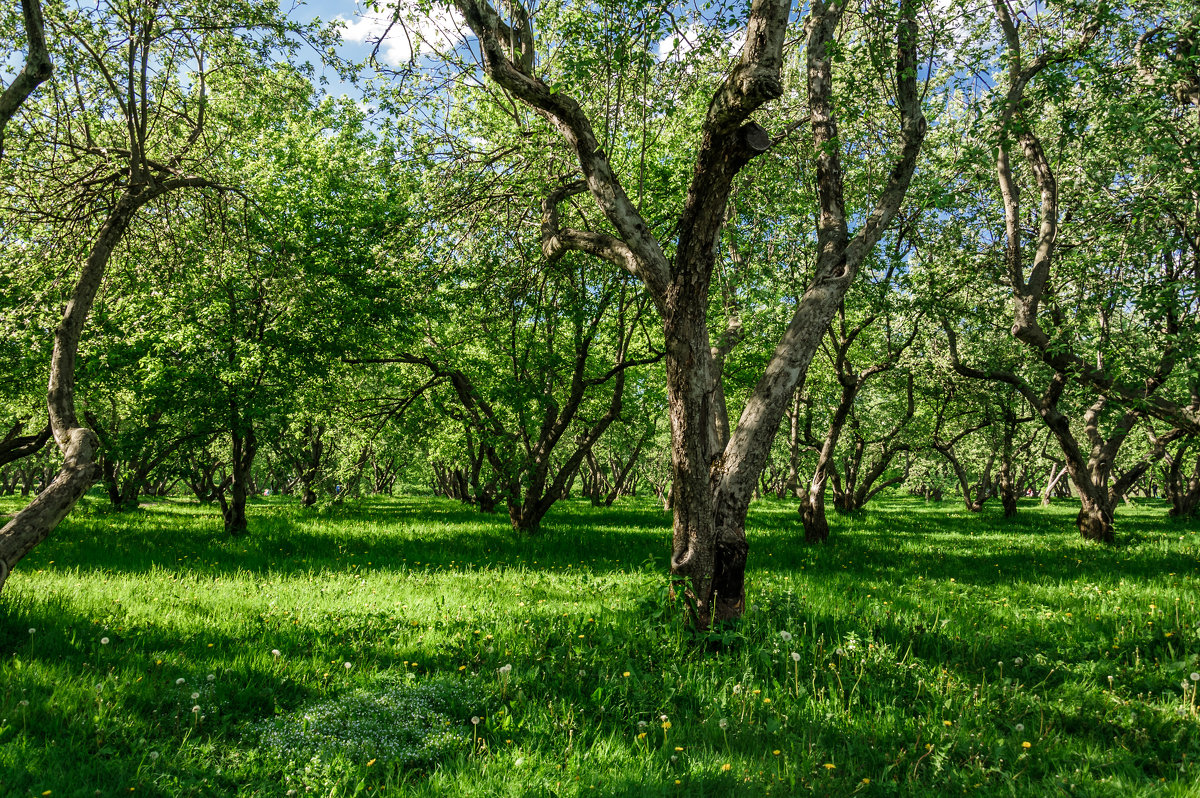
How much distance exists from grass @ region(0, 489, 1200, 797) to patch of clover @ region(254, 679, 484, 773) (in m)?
0.02

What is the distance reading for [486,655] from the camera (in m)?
5.57

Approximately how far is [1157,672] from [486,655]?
5971mm

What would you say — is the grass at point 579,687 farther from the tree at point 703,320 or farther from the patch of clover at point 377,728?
the tree at point 703,320

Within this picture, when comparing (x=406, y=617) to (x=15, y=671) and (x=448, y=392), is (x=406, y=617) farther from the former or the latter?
(x=448, y=392)

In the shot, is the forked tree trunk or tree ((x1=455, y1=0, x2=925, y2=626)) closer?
the forked tree trunk

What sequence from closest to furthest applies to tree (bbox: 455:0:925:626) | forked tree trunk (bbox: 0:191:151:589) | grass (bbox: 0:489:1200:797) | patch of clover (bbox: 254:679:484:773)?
grass (bbox: 0:489:1200:797), patch of clover (bbox: 254:679:484:773), forked tree trunk (bbox: 0:191:151:589), tree (bbox: 455:0:925:626)

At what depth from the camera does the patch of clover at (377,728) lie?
372 centimetres

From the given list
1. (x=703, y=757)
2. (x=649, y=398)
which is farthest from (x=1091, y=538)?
(x=703, y=757)

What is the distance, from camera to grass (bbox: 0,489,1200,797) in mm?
3584

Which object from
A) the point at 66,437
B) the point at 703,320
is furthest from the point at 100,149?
the point at 703,320

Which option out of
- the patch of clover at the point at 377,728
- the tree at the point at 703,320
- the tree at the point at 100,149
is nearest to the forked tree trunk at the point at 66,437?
the tree at the point at 100,149

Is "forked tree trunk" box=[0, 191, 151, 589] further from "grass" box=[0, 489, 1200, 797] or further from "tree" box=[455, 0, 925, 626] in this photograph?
"tree" box=[455, 0, 925, 626]

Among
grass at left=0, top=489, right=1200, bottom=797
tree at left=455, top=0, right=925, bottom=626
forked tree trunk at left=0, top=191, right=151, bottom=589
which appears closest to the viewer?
grass at left=0, top=489, right=1200, bottom=797

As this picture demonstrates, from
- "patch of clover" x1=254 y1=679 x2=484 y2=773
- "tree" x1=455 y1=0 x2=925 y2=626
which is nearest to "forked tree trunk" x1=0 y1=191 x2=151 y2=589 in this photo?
"patch of clover" x1=254 y1=679 x2=484 y2=773
